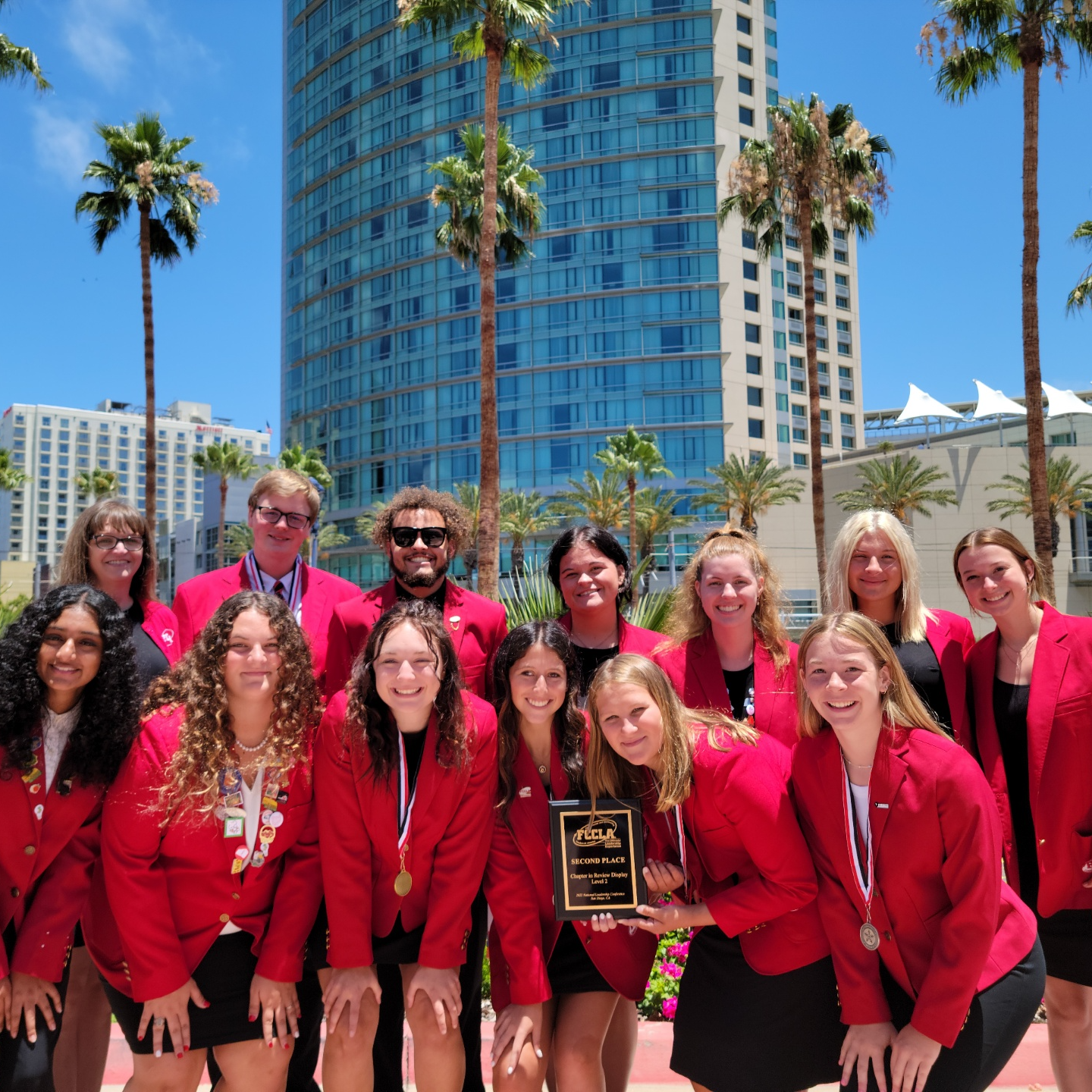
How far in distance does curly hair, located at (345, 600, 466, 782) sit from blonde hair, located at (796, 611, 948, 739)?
1370 mm

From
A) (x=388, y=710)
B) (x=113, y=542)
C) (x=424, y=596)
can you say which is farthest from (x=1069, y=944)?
(x=113, y=542)

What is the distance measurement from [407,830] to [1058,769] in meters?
2.73

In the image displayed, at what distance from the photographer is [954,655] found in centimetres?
419

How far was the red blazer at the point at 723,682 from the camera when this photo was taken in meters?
3.93

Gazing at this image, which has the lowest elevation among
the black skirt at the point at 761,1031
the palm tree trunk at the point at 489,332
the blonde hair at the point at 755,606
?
the black skirt at the point at 761,1031

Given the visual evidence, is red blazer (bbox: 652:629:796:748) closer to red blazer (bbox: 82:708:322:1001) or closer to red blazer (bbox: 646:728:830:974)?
red blazer (bbox: 646:728:830:974)

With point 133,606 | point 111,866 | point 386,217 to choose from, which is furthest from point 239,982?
point 386,217

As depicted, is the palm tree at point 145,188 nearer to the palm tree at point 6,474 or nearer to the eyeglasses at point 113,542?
the eyeglasses at point 113,542

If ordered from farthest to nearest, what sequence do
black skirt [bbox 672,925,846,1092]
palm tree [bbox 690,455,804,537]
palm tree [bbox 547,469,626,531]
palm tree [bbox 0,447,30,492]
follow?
palm tree [bbox 547,469,626,531], palm tree [bbox 690,455,804,537], palm tree [bbox 0,447,30,492], black skirt [bbox 672,925,846,1092]

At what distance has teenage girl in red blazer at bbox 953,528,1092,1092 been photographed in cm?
361

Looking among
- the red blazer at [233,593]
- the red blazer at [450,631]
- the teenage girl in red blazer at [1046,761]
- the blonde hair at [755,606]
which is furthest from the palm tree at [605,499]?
the teenage girl in red blazer at [1046,761]

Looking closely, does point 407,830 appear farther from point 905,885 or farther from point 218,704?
point 905,885

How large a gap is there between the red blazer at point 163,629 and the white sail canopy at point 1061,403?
6306 cm

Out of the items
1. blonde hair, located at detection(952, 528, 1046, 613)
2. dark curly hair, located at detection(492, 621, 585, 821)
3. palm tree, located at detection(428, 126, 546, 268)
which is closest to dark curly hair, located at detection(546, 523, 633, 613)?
dark curly hair, located at detection(492, 621, 585, 821)
